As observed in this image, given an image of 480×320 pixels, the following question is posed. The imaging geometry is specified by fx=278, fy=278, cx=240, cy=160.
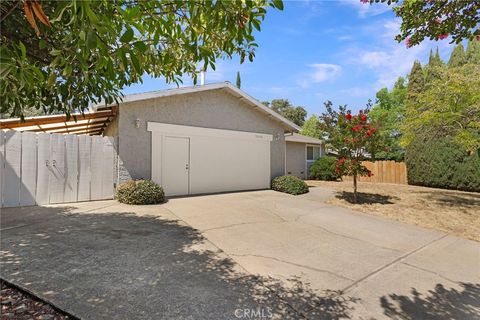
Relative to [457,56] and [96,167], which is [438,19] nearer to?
[96,167]

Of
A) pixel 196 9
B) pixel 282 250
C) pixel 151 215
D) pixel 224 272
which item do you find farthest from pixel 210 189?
pixel 196 9

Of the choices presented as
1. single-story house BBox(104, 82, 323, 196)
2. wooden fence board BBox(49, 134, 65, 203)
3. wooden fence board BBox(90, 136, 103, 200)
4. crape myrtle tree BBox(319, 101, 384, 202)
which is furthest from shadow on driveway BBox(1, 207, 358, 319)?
crape myrtle tree BBox(319, 101, 384, 202)

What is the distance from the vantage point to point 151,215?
25.4ft

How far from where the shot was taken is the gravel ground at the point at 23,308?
9.38 feet

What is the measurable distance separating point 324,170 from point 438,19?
47.0 ft

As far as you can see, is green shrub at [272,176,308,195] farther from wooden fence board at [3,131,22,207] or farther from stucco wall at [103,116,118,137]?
wooden fence board at [3,131,22,207]

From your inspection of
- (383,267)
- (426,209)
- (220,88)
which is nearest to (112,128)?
(220,88)

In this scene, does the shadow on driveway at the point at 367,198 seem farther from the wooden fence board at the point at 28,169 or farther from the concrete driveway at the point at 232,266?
the wooden fence board at the point at 28,169

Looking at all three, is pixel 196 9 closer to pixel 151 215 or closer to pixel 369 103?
pixel 151 215

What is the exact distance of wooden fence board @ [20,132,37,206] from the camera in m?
8.32

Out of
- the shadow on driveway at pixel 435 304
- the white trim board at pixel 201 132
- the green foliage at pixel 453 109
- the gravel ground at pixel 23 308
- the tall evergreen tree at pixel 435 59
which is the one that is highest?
the tall evergreen tree at pixel 435 59

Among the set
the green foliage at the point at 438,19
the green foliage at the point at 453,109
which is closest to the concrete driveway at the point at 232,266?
the green foliage at the point at 438,19
